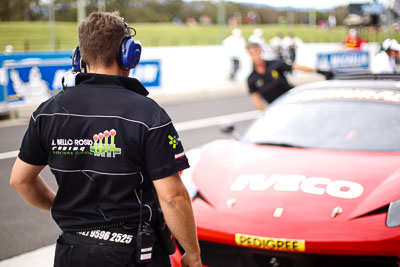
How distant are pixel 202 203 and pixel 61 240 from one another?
153 cm

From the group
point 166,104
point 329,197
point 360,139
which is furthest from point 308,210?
point 166,104

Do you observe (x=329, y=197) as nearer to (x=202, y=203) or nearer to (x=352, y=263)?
(x=352, y=263)

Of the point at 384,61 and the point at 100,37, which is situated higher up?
the point at 100,37

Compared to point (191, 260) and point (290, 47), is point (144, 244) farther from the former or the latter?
point (290, 47)

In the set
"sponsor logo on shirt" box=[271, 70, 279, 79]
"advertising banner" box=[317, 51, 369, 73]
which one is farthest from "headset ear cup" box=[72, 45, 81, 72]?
"advertising banner" box=[317, 51, 369, 73]

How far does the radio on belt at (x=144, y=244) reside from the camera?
2197 mm

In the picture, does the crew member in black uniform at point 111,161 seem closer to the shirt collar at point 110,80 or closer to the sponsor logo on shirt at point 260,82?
the shirt collar at point 110,80

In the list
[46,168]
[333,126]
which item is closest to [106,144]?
[333,126]

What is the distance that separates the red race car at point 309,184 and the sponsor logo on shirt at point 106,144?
1408 mm

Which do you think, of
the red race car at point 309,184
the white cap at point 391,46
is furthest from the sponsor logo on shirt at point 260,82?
the white cap at point 391,46

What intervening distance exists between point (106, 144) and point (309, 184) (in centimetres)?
195

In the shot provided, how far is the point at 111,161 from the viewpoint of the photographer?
7.19 ft

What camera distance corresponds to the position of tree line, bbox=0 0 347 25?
3406cm

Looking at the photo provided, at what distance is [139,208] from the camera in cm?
224
